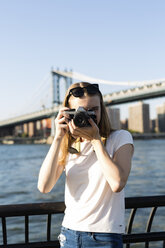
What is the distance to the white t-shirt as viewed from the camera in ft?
3.98

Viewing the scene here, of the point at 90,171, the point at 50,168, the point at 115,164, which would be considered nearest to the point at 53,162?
the point at 50,168

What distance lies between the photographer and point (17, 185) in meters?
12.0

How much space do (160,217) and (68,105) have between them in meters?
5.52

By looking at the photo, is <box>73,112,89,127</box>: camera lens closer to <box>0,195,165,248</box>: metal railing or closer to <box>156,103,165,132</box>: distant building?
<box>0,195,165,248</box>: metal railing

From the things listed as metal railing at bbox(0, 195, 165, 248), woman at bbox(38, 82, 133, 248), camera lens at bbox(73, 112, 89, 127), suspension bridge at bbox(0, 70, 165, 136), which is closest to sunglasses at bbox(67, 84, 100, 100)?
woman at bbox(38, 82, 133, 248)

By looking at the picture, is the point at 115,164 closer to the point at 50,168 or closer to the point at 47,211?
the point at 50,168

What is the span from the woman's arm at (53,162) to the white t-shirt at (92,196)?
0.06 metres

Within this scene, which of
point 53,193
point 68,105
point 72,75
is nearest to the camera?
point 68,105

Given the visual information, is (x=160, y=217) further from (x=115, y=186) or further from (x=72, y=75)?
(x=72, y=75)

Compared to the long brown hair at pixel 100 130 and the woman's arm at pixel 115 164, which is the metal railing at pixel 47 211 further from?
the woman's arm at pixel 115 164

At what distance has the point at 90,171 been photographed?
127 centimetres

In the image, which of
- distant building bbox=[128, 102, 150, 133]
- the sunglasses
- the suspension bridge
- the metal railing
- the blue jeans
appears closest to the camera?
the blue jeans

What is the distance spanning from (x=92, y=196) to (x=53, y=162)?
8.5 inches

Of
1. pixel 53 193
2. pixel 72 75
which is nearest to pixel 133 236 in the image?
pixel 53 193
